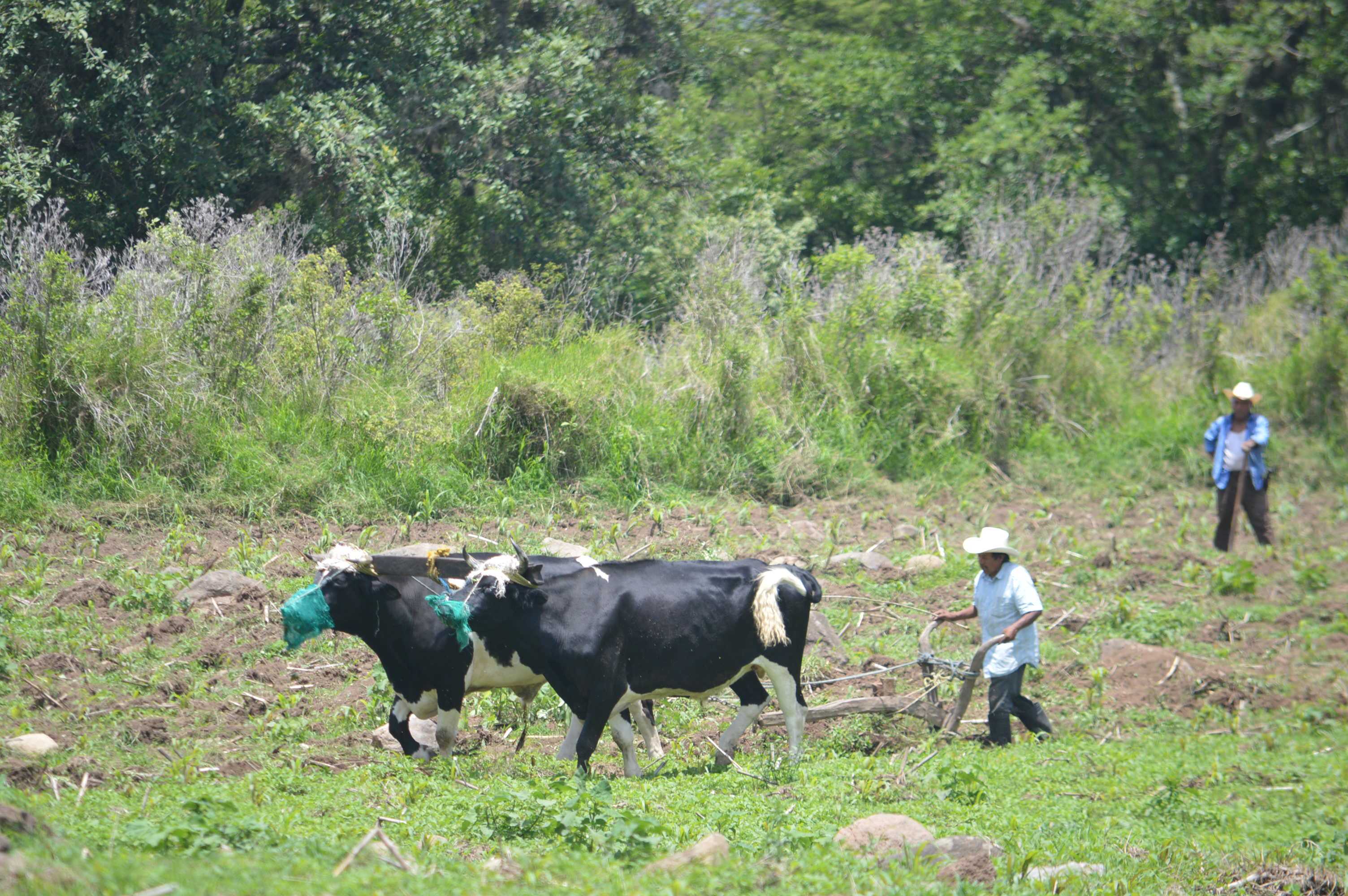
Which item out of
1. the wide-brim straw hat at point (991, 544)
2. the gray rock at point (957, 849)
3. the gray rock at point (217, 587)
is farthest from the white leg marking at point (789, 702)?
the gray rock at point (217, 587)

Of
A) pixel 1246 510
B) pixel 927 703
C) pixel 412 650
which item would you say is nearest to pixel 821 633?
pixel 927 703

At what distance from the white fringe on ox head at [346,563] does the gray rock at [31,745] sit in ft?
5.80

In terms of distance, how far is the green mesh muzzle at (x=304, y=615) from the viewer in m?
8.08

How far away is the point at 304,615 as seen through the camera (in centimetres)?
812

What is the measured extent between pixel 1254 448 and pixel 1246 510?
826mm

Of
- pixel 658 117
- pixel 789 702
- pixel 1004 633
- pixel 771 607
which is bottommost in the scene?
pixel 789 702

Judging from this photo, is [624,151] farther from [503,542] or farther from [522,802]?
[522,802]

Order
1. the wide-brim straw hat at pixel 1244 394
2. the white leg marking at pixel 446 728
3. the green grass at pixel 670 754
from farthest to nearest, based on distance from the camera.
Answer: the wide-brim straw hat at pixel 1244 394 → the white leg marking at pixel 446 728 → the green grass at pixel 670 754

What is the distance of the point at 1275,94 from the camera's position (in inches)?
947

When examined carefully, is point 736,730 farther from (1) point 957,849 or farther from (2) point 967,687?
(1) point 957,849

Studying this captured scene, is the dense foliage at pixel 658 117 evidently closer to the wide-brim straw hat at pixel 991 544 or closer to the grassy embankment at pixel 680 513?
the grassy embankment at pixel 680 513

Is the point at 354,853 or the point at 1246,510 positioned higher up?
the point at 354,853

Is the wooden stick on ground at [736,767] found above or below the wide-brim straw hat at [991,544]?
below

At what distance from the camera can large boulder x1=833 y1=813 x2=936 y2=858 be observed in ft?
21.1
